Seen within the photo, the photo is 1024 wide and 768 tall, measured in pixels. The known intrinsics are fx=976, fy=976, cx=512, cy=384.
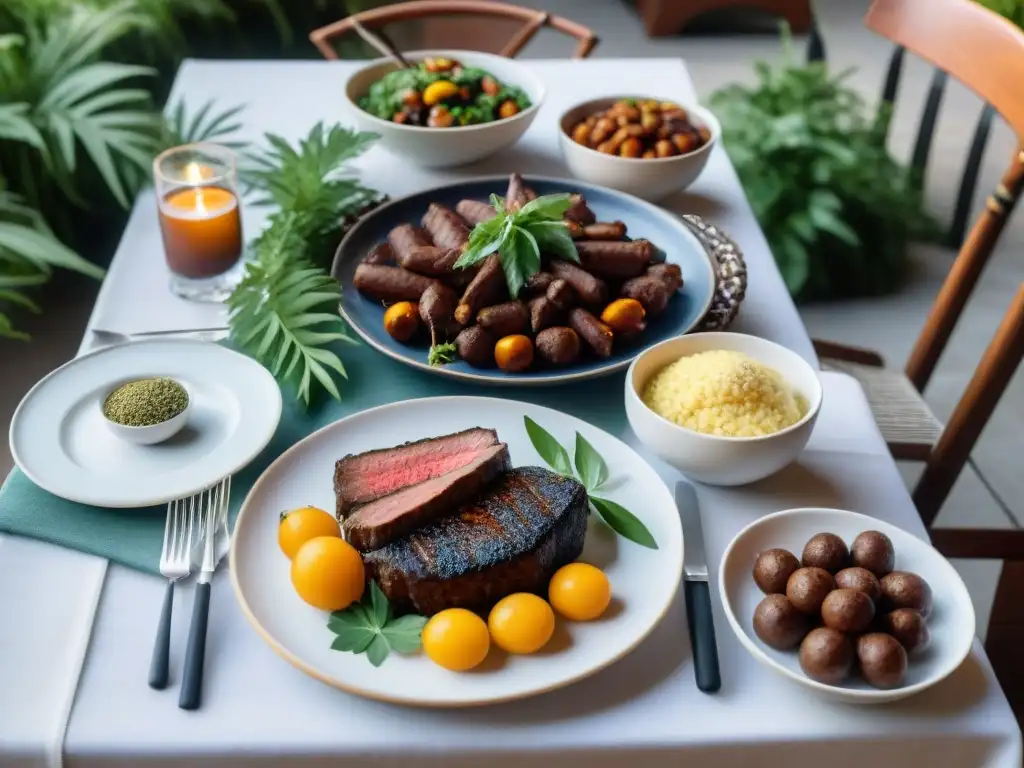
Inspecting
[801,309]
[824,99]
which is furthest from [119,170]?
[824,99]

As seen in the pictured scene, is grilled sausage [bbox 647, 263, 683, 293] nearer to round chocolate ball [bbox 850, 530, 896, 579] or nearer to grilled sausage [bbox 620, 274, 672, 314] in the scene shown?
grilled sausage [bbox 620, 274, 672, 314]

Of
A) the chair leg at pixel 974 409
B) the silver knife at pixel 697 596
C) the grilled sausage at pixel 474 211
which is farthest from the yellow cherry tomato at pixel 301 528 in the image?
the chair leg at pixel 974 409

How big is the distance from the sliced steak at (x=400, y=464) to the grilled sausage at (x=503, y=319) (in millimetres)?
199

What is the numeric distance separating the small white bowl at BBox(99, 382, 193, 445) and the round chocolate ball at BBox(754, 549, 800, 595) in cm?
67

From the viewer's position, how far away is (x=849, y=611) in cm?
85

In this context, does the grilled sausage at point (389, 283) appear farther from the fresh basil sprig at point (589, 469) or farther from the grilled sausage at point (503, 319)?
the fresh basil sprig at point (589, 469)

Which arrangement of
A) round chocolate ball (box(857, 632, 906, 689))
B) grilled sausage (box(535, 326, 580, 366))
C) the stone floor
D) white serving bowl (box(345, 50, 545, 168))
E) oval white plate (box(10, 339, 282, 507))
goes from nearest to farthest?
round chocolate ball (box(857, 632, 906, 689)), oval white plate (box(10, 339, 282, 507)), grilled sausage (box(535, 326, 580, 366)), white serving bowl (box(345, 50, 545, 168)), the stone floor

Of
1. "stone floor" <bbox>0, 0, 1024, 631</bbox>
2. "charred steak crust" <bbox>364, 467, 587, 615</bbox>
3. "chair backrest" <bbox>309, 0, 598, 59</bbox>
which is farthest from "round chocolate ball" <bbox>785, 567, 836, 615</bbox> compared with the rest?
"chair backrest" <bbox>309, 0, 598, 59</bbox>

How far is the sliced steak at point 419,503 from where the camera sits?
949 millimetres

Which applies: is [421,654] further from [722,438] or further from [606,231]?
[606,231]

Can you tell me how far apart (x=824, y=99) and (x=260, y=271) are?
280cm

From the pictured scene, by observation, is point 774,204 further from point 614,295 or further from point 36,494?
point 36,494

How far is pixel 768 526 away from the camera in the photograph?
3.29 feet

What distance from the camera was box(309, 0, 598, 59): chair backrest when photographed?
88.5 inches
